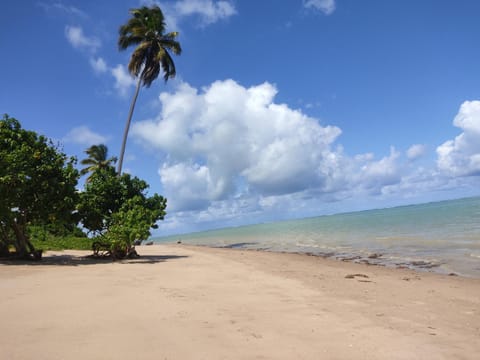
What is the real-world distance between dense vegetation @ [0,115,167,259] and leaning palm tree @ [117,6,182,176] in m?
10.1

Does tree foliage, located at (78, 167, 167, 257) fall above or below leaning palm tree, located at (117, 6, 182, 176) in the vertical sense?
below

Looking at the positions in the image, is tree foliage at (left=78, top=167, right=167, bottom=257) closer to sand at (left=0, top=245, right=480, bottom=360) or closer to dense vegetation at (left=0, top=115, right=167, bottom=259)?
dense vegetation at (left=0, top=115, right=167, bottom=259)

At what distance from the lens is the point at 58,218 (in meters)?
15.7

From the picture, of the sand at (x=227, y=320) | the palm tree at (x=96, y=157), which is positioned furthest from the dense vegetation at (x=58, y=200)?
the palm tree at (x=96, y=157)

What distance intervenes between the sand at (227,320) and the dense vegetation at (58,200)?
17.9 feet

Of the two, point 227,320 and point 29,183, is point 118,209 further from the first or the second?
point 227,320

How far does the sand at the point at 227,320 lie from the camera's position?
4.27 m

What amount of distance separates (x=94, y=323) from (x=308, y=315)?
3.68 meters

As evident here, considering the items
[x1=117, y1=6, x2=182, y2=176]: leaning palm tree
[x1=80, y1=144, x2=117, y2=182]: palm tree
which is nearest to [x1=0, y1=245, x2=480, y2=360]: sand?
[x1=117, y1=6, x2=182, y2=176]: leaning palm tree

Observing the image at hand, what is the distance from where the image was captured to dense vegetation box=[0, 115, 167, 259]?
1328 centimetres

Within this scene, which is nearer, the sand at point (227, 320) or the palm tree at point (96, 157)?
the sand at point (227, 320)

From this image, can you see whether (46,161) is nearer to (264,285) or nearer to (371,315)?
(264,285)

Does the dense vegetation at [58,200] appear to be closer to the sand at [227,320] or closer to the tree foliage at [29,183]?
the tree foliage at [29,183]

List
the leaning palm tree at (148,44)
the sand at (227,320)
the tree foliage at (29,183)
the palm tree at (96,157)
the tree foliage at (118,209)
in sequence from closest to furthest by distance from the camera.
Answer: the sand at (227,320), the tree foliage at (29,183), the tree foliage at (118,209), the leaning palm tree at (148,44), the palm tree at (96,157)
